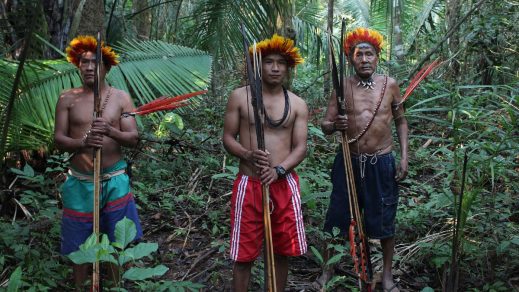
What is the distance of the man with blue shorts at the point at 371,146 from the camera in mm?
3240

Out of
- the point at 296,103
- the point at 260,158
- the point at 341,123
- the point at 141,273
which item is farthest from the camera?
the point at 341,123

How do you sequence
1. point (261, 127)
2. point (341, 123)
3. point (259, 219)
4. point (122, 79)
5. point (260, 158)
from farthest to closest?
point (122, 79) < point (341, 123) < point (259, 219) < point (260, 158) < point (261, 127)

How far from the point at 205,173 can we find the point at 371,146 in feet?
7.48

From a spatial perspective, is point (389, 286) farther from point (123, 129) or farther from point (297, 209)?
point (123, 129)

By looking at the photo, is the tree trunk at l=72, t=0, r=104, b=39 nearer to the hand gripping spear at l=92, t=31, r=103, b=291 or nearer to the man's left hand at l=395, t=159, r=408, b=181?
the hand gripping spear at l=92, t=31, r=103, b=291

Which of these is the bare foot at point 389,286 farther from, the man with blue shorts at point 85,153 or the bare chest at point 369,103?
the man with blue shorts at point 85,153

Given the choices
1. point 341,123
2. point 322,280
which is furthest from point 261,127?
point 322,280

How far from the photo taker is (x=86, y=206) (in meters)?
2.79

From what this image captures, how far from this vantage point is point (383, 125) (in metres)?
3.25

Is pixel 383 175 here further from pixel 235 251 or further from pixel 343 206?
pixel 235 251

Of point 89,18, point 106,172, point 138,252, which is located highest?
point 89,18

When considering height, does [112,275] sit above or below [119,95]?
below

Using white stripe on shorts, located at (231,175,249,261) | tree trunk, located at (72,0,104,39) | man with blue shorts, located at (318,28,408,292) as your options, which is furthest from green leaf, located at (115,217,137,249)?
tree trunk, located at (72,0,104,39)

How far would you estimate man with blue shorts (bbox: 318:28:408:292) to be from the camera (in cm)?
324
